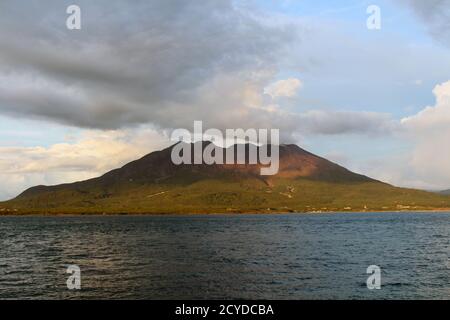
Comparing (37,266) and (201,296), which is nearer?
(201,296)

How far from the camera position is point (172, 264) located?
7788 cm

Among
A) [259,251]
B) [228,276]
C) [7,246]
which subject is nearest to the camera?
[228,276]

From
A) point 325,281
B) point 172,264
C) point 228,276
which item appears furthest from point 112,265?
point 325,281

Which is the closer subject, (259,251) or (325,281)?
(325,281)
